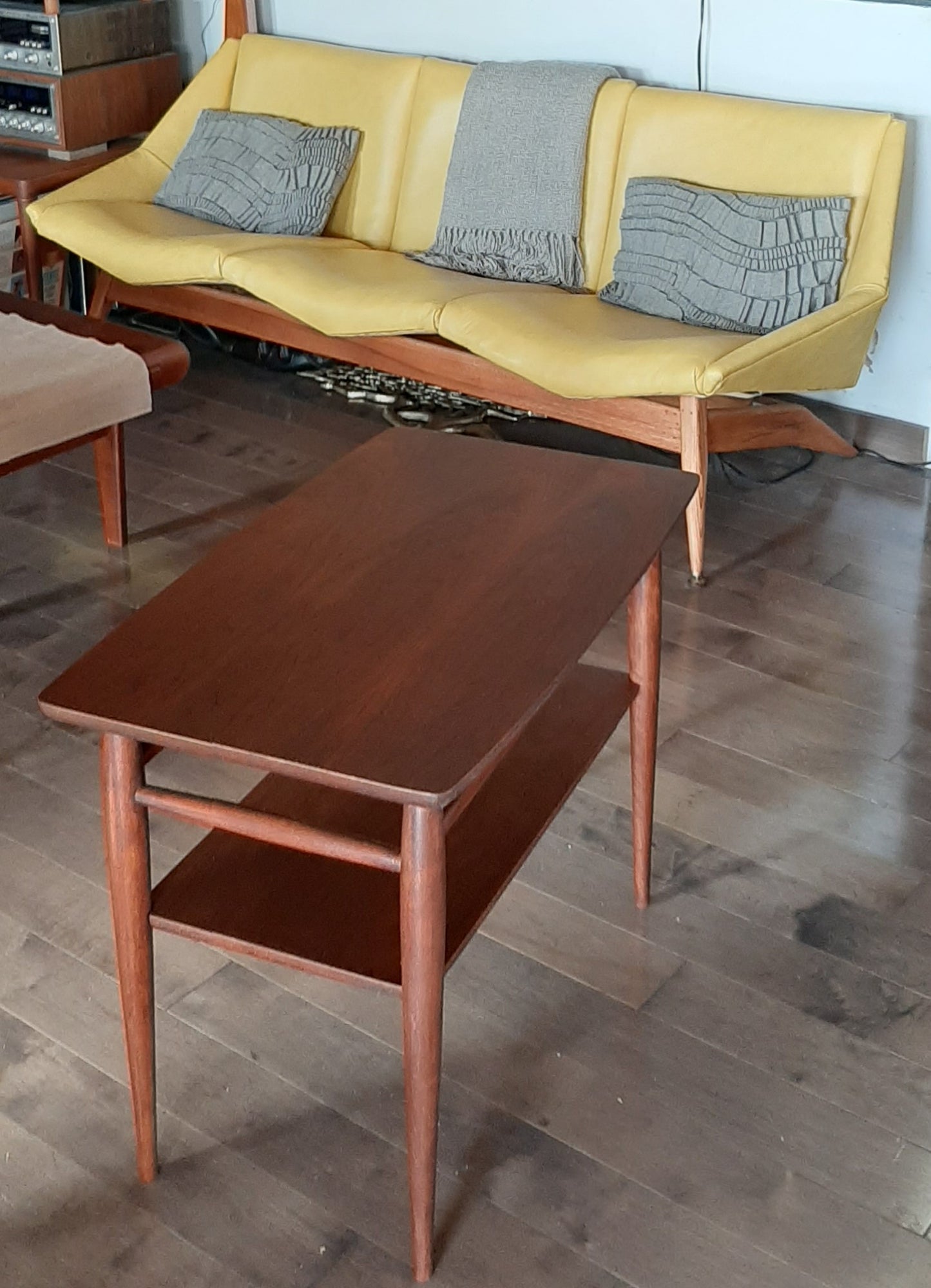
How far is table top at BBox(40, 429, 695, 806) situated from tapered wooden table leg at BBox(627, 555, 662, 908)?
123 mm

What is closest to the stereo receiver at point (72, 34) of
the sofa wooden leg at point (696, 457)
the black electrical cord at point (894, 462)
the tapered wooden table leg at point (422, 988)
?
Answer: the sofa wooden leg at point (696, 457)

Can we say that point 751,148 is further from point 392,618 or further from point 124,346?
point 392,618

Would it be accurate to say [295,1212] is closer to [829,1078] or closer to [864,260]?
[829,1078]

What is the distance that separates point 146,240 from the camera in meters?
3.62

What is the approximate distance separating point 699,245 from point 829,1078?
2.05m

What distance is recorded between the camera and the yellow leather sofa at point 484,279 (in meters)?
3.01

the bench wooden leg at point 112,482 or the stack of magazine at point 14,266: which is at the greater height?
the stack of magazine at point 14,266

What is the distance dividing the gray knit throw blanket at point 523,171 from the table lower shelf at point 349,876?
6.60 ft

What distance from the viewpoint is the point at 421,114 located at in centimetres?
381

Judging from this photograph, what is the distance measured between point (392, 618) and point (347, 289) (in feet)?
6.39

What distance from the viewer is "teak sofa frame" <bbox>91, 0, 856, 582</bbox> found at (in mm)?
3006

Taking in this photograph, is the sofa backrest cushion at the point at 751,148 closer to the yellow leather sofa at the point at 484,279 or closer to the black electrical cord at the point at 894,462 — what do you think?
the yellow leather sofa at the point at 484,279

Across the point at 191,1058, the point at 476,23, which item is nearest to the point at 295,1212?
the point at 191,1058

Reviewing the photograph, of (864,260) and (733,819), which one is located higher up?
(864,260)
